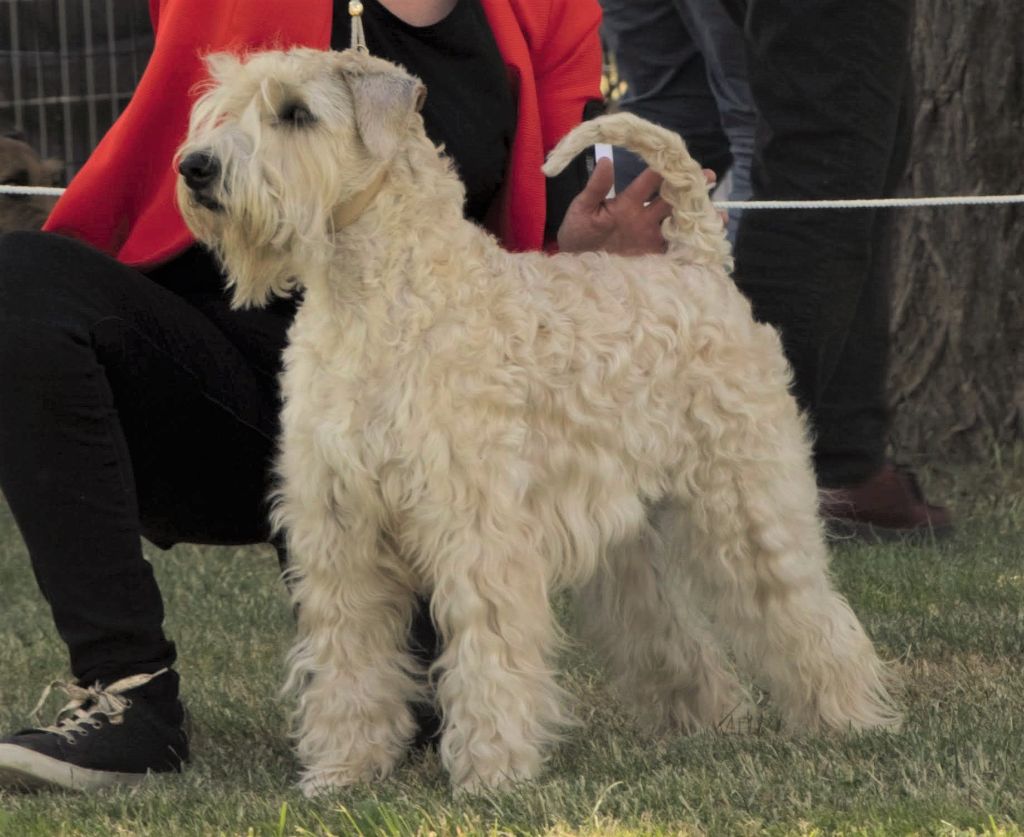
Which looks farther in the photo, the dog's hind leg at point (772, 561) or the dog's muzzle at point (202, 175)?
the dog's hind leg at point (772, 561)

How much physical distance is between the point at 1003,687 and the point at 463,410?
145 cm

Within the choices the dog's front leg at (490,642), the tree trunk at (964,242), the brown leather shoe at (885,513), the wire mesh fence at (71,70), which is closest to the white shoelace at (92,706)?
the dog's front leg at (490,642)

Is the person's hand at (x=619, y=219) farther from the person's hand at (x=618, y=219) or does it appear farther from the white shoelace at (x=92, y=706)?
the white shoelace at (x=92, y=706)

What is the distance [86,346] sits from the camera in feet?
10.3

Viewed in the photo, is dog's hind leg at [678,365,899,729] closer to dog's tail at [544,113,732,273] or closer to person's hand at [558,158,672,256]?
dog's tail at [544,113,732,273]

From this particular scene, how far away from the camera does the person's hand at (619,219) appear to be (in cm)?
352

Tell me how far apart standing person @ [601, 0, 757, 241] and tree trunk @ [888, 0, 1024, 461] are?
2.88 feet

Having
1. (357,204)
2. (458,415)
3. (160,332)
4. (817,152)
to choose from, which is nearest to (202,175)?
(357,204)

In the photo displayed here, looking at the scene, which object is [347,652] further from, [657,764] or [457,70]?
[457,70]

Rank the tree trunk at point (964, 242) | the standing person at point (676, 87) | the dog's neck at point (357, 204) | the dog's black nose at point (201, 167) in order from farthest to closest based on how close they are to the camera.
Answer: the tree trunk at point (964, 242), the standing person at point (676, 87), the dog's neck at point (357, 204), the dog's black nose at point (201, 167)

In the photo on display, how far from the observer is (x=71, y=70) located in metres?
7.77

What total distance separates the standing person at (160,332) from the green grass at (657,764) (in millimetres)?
236

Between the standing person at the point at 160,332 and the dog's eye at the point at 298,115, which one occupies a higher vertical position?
the dog's eye at the point at 298,115

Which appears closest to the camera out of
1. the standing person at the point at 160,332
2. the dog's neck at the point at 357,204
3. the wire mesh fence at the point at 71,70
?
the dog's neck at the point at 357,204
